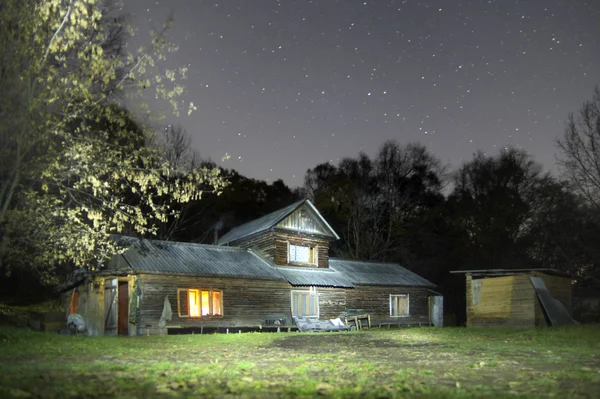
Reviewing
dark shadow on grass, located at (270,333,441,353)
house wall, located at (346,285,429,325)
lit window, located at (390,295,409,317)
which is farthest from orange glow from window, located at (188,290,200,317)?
lit window, located at (390,295,409,317)

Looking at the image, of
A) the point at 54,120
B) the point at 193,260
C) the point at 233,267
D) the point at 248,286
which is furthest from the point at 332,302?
the point at 54,120

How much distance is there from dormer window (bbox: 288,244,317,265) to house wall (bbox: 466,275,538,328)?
34.8ft

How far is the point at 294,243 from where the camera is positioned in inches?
1494

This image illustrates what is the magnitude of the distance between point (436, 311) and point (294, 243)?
1343 centimetres

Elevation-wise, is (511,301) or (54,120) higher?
(54,120)

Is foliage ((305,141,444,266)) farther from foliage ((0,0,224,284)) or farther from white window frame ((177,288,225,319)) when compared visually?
foliage ((0,0,224,284))

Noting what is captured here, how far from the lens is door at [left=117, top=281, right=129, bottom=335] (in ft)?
95.4

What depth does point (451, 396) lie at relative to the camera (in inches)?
300

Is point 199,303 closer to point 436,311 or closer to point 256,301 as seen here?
point 256,301

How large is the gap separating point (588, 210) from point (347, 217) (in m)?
26.4

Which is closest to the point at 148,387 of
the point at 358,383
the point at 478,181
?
the point at 358,383

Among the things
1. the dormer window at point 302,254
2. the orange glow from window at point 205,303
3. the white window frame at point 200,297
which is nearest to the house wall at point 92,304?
the white window frame at point 200,297

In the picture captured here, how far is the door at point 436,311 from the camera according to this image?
42906mm

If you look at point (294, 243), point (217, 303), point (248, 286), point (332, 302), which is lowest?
point (332, 302)
